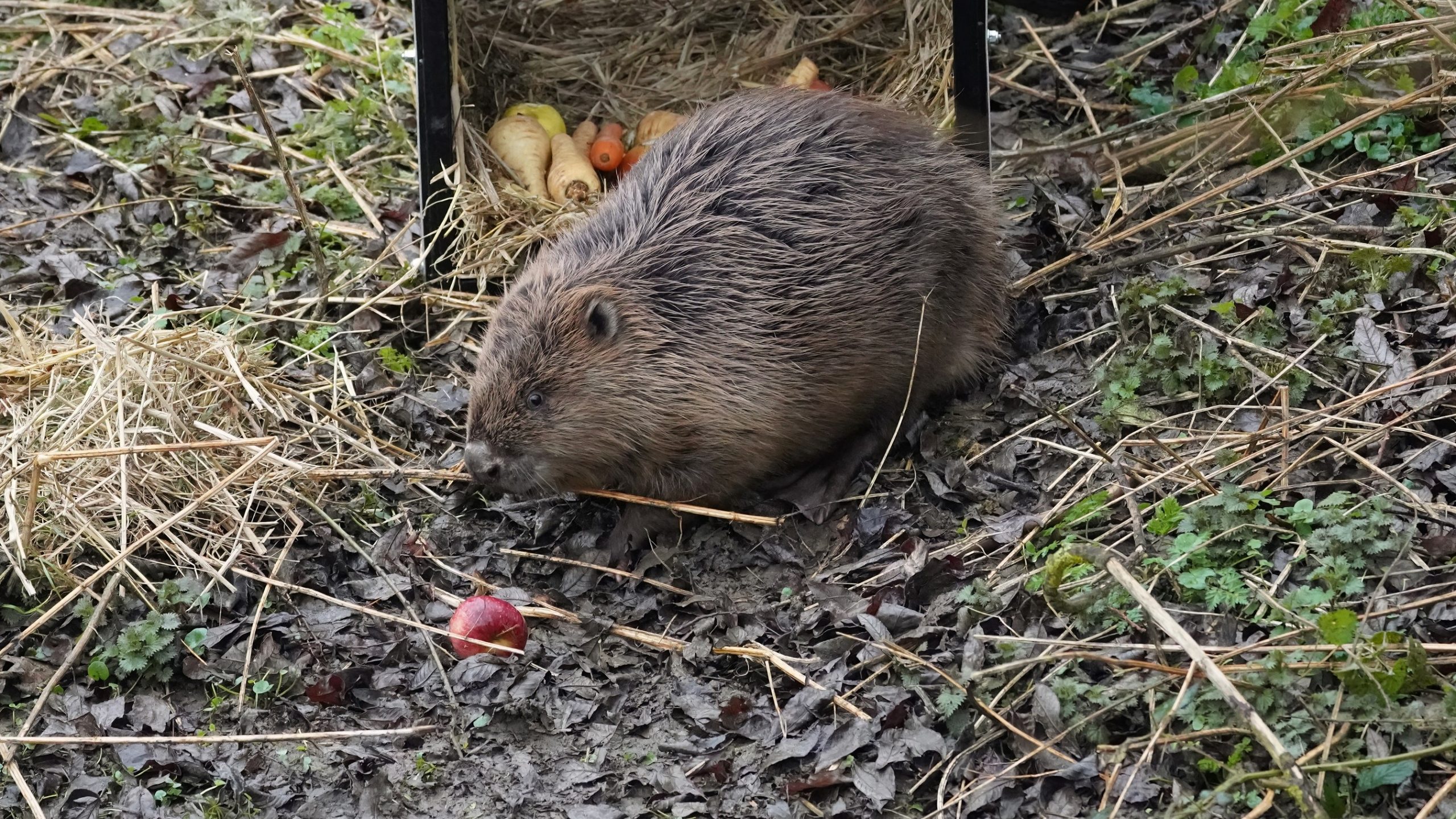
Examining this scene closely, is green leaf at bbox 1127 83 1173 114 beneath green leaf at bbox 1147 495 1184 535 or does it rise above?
above

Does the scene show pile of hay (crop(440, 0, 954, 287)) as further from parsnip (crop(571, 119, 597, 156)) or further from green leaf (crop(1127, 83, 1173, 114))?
green leaf (crop(1127, 83, 1173, 114))

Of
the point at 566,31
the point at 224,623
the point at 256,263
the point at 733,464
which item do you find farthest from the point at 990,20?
the point at 224,623

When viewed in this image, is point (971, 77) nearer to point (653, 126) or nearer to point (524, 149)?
point (653, 126)

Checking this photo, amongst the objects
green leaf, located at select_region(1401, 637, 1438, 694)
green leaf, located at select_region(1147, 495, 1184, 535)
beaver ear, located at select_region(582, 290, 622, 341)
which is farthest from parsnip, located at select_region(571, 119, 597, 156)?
green leaf, located at select_region(1401, 637, 1438, 694)

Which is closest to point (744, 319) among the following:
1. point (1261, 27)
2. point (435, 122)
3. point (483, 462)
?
point (483, 462)

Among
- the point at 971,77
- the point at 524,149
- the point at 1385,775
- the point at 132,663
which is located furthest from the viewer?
the point at 524,149

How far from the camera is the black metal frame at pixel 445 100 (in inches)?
215

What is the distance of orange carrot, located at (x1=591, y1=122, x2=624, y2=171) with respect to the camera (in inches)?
239

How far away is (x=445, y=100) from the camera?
568 cm

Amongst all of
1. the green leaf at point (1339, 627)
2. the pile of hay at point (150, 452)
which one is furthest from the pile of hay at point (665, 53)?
the green leaf at point (1339, 627)

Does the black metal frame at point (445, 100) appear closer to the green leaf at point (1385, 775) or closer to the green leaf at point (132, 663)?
the green leaf at point (132, 663)

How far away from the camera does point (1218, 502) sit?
153 inches

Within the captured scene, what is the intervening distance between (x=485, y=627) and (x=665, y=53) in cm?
363

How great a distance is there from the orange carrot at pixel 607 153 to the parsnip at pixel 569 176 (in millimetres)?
38
